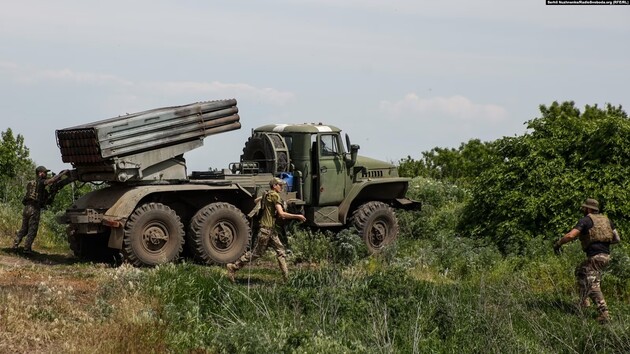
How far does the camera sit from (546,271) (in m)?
15.3

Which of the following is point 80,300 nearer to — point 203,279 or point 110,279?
point 110,279

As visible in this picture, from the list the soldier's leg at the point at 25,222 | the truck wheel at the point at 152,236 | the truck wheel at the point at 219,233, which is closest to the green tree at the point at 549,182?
the truck wheel at the point at 219,233

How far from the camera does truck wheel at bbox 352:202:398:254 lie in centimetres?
1936

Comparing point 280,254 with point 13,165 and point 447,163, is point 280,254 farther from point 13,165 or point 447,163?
point 447,163

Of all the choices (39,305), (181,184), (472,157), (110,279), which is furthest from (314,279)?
(472,157)

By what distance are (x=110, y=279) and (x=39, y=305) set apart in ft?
6.10

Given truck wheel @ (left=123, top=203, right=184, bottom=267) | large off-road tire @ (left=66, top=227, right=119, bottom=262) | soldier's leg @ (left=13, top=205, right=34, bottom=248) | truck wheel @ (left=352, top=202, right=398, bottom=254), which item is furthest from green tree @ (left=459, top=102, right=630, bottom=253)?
soldier's leg @ (left=13, top=205, right=34, bottom=248)

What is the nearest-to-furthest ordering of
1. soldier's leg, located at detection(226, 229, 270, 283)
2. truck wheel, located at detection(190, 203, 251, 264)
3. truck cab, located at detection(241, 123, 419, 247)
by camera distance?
soldier's leg, located at detection(226, 229, 270, 283) < truck wheel, located at detection(190, 203, 251, 264) < truck cab, located at detection(241, 123, 419, 247)

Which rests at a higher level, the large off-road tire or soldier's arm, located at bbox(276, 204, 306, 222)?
soldier's arm, located at bbox(276, 204, 306, 222)

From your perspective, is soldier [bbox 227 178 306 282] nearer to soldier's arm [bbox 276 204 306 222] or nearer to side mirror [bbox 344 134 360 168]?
soldier's arm [bbox 276 204 306 222]

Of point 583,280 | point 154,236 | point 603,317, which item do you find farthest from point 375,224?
point 603,317

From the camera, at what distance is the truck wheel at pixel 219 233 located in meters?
17.1

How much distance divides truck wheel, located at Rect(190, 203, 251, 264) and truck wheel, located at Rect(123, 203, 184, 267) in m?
0.32

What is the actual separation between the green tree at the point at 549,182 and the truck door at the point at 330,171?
263 centimetres
